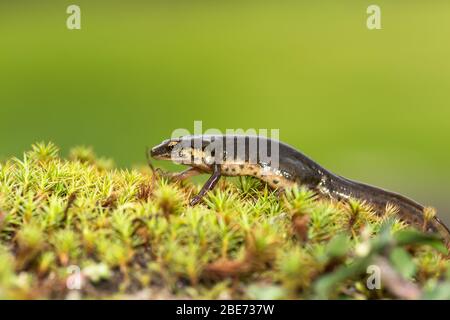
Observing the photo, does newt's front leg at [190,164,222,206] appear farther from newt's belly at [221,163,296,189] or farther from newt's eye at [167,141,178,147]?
newt's eye at [167,141,178,147]

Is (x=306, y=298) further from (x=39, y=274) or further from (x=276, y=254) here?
(x=39, y=274)

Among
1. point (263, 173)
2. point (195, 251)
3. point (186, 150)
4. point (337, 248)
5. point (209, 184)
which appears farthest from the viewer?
point (186, 150)

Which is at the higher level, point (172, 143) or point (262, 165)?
point (172, 143)

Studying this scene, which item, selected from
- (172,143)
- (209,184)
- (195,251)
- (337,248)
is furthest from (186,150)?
(337,248)

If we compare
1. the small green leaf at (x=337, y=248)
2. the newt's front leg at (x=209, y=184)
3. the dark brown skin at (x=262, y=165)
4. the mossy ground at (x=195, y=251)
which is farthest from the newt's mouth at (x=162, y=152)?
the small green leaf at (x=337, y=248)

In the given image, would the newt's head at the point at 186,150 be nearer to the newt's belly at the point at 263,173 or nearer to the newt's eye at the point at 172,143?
the newt's eye at the point at 172,143

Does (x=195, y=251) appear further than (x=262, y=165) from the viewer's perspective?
No

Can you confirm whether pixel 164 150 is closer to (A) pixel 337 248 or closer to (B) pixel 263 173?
(B) pixel 263 173

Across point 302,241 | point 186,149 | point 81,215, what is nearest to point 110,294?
point 81,215
